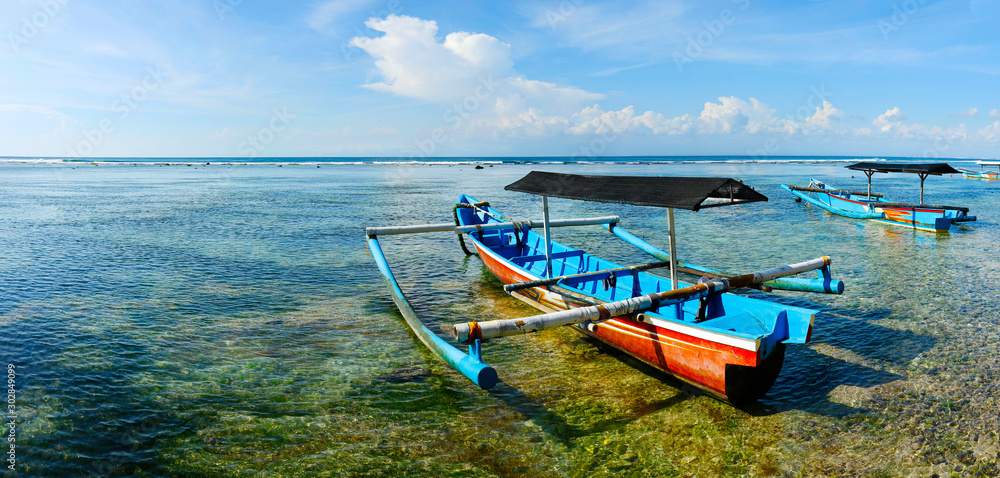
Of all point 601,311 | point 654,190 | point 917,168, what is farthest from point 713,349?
point 917,168

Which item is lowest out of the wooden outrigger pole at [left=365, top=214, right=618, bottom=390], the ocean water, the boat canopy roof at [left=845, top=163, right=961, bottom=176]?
the ocean water

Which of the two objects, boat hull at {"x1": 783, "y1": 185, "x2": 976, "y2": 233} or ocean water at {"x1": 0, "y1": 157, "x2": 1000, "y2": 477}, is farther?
boat hull at {"x1": 783, "y1": 185, "x2": 976, "y2": 233}

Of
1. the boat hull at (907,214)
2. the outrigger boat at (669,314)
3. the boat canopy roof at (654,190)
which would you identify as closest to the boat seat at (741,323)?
the outrigger boat at (669,314)

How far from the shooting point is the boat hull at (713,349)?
6902 millimetres

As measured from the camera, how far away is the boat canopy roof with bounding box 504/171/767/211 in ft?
27.3

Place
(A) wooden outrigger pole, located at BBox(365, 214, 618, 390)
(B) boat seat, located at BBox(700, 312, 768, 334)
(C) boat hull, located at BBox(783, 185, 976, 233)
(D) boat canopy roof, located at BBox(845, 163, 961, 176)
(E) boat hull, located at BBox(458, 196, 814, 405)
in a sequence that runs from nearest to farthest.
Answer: (A) wooden outrigger pole, located at BBox(365, 214, 618, 390)
(E) boat hull, located at BBox(458, 196, 814, 405)
(B) boat seat, located at BBox(700, 312, 768, 334)
(C) boat hull, located at BBox(783, 185, 976, 233)
(D) boat canopy roof, located at BBox(845, 163, 961, 176)

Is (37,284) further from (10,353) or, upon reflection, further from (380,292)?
(380,292)

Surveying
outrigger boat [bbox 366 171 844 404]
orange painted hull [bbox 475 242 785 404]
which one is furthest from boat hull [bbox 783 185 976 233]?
orange painted hull [bbox 475 242 785 404]

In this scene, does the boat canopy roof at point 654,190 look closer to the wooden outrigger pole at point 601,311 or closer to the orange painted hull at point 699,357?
the wooden outrigger pole at point 601,311

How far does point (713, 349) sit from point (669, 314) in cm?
249

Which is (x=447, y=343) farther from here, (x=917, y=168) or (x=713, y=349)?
(x=917, y=168)

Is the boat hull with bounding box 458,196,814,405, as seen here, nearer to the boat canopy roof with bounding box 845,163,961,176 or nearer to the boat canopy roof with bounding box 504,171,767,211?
the boat canopy roof with bounding box 504,171,767,211

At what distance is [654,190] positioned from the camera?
9.27 meters

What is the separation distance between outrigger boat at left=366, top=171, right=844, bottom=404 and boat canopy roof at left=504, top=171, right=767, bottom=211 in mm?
21
